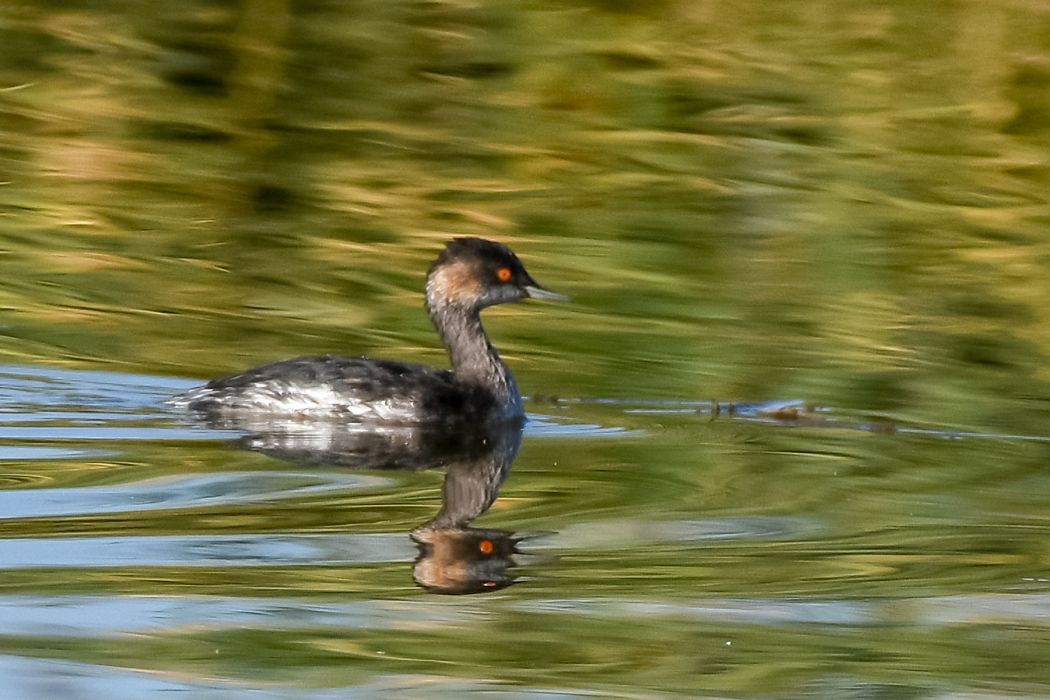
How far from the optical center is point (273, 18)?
1864 centimetres

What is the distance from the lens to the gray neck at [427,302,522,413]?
28.9 ft

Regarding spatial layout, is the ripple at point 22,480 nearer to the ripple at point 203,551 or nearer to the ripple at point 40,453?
the ripple at point 40,453

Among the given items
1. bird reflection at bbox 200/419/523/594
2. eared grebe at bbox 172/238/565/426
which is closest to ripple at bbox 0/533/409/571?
bird reflection at bbox 200/419/523/594

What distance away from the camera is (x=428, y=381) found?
A: 8.68 metres

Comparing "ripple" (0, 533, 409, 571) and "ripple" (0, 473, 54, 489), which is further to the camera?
"ripple" (0, 473, 54, 489)

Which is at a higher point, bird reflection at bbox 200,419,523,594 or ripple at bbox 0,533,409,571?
ripple at bbox 0,533,409,571

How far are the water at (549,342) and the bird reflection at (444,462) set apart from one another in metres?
0.03

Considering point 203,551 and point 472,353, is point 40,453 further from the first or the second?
point 472,353

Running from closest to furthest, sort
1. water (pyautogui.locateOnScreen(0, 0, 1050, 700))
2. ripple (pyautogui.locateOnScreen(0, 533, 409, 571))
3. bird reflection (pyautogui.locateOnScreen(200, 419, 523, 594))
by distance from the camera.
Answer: water (pyautogui.locateOnScreen(0, 0, 1050, 700))
ripple (pyautogui.locateOnScreen(0, 533, 409, 571))
bird reflection (pyautogui.locateOnScreen(200, 419, 523, 594))

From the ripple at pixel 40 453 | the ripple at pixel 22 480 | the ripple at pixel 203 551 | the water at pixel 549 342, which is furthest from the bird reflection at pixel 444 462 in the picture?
the ripple at pixel 22 480

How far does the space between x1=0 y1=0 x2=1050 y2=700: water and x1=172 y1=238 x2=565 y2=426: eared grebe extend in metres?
0.31

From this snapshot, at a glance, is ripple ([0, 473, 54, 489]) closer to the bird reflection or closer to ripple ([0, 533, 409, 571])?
ripple ([0, 533, 409, 571])

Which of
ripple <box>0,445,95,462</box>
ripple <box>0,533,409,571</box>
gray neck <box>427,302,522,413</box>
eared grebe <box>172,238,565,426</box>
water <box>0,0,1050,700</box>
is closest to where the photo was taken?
water <box>0,0,1050,700</box>

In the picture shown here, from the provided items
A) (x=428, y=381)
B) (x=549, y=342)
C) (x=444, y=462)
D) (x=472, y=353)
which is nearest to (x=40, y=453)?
(x=444, y=462)
